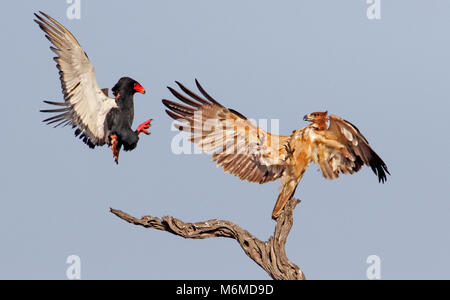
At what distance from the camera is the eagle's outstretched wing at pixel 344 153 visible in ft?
32.8

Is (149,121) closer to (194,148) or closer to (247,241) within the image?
(194,148)

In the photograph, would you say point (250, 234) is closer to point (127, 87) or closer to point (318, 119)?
point (318, 119)

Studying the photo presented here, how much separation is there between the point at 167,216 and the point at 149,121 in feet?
5.83

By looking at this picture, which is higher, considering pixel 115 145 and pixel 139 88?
pixel 139 88

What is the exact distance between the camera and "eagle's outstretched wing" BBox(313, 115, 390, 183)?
32.8 feet

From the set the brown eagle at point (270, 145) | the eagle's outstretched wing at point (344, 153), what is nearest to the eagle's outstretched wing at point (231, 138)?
the brown eagle at point (270, 145)

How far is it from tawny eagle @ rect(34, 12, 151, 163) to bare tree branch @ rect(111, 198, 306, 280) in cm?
133

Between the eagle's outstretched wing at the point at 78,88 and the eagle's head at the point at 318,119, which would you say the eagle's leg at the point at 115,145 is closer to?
the eagle's outstretched wing at the point at 78,88

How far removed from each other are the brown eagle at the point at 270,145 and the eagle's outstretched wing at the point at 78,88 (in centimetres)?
117

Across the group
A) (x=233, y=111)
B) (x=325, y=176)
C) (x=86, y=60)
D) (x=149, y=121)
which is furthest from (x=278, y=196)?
(x=86, y=60)

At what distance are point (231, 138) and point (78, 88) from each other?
2479 mm

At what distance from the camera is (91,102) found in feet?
34.9

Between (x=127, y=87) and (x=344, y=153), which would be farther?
(x=127, y=87)

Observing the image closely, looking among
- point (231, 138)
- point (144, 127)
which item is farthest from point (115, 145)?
point (231, 138)
